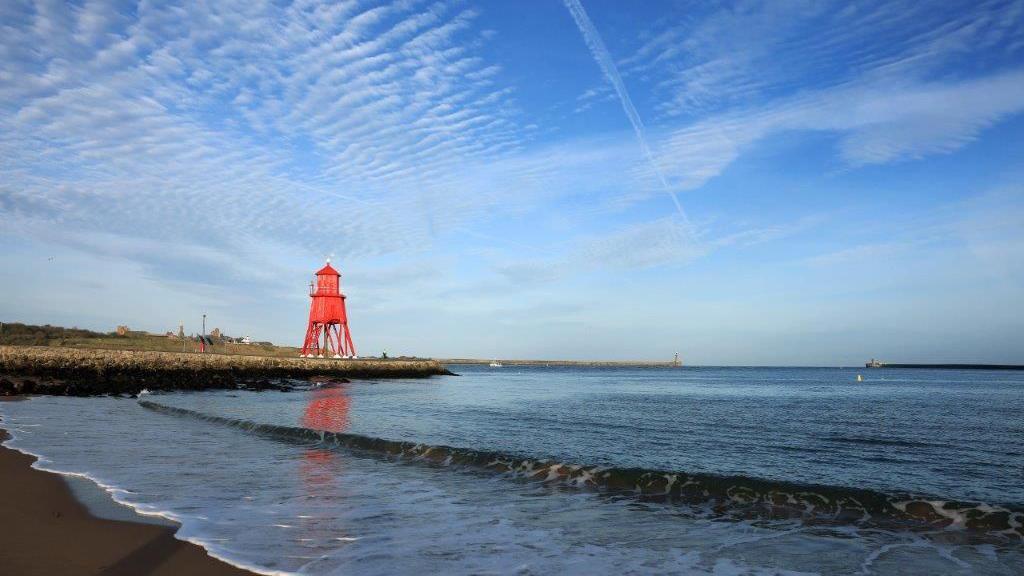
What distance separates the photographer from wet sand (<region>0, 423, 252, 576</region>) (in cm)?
591

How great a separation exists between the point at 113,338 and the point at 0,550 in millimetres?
79891

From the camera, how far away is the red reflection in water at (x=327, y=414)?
72.0 ft

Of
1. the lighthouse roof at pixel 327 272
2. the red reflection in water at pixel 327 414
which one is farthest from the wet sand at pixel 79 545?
the lighthouse roof at pixel 327 272

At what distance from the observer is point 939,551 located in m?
8.14

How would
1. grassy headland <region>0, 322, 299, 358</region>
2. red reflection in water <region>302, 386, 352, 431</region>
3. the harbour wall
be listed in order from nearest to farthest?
red reflection in water <region>302, 386, 352, 431</region> < the harbour wall < grassy headland <region>0, 322, 299, 358</region>

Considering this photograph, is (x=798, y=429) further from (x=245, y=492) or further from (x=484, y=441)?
(x=245, y=492)

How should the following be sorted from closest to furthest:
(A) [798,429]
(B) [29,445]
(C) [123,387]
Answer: (B) [29,445] < (A) [798,429] < (C) [123,387]

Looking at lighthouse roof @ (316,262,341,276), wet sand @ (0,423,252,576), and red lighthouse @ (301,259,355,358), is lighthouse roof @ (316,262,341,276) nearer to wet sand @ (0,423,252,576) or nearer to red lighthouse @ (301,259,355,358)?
red lighthouse @ (301,259,355,358)

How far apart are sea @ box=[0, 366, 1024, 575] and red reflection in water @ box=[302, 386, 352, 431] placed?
0.84 ft

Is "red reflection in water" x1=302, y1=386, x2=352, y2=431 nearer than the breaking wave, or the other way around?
the breaking wave

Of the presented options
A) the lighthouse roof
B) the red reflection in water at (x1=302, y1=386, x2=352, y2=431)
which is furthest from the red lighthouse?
the red reflection in water at (x1=302, y1=386, x2=352, y2=431)

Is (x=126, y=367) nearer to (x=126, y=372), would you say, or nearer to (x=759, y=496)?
(x=126, y=372)

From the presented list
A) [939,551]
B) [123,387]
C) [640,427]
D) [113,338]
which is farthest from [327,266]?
[939,551]

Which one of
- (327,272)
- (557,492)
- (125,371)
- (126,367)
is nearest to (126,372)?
(125,371)
